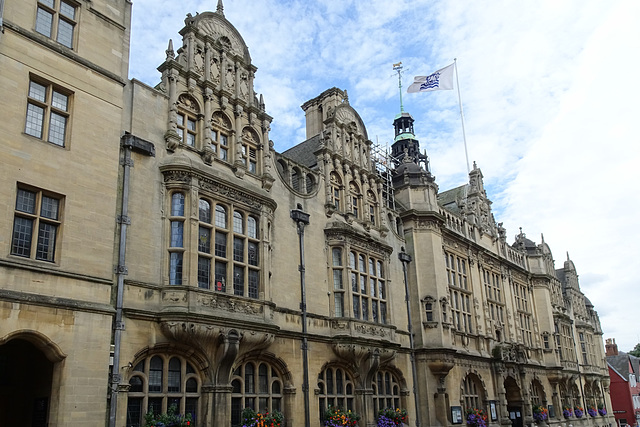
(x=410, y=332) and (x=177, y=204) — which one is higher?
(x=177, y=204)

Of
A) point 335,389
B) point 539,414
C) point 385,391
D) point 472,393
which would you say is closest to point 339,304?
point 335,389

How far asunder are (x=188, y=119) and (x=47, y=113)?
6162 mm

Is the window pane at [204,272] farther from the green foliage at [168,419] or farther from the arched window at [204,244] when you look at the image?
the green foliage at [168,419]

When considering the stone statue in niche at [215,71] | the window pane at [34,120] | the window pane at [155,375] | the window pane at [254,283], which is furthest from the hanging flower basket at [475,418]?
the window pane at [34,120]

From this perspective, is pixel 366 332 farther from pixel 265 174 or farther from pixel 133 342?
pixel 133 342

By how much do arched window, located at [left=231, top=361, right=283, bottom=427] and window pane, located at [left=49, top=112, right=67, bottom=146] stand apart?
9.88 m

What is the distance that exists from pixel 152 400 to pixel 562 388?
41.9 meters

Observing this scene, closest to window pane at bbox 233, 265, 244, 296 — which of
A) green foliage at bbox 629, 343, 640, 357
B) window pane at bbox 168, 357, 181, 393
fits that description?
window pane at bbox 168, 357, 181, 393

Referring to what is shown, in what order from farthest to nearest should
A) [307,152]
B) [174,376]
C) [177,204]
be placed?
[307,152], [177,204], [174,376]

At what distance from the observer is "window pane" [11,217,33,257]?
49.1ft

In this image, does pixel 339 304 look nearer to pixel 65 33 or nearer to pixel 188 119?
pixel 188 119

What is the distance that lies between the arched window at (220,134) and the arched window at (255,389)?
820cm

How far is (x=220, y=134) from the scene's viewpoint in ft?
75.5

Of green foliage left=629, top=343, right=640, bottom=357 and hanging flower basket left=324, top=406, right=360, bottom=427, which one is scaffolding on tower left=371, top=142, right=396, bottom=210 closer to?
hanging flower basket left=324, top=406, right=360, bottom=427
